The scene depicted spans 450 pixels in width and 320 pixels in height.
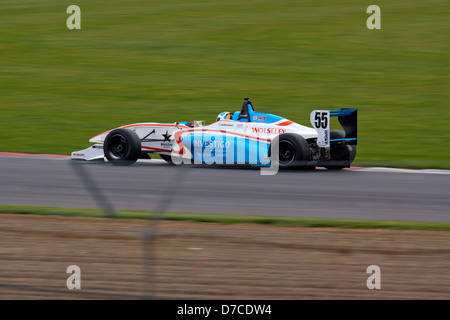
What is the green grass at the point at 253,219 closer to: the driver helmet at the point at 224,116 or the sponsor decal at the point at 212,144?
the sponsor decal at the point at 212,144

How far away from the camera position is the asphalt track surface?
10633 millimetres

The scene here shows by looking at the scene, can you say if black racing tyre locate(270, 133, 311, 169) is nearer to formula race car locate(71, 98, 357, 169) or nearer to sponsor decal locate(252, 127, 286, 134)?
formula race car locate(71, 98, 357, 169)

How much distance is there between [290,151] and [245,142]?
772 mm

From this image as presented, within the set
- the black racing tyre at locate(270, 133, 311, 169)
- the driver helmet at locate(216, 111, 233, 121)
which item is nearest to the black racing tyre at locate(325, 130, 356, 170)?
the black racing tyre at locate(270, 133, 311, 169)

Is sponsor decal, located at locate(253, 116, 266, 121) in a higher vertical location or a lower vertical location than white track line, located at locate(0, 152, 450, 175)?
higher

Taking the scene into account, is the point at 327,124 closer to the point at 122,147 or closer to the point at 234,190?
the point at 234,190

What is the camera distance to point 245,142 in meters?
13.9

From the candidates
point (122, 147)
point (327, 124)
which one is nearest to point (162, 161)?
point (122, 147)

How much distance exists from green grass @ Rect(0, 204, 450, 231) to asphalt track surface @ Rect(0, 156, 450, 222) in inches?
15.2

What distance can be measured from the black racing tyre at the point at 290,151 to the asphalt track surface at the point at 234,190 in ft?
0.72

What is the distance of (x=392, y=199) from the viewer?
11.4 m

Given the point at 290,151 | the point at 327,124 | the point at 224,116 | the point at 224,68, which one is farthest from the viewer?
the point at 224,68

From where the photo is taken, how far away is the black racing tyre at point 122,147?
14656 millimetres

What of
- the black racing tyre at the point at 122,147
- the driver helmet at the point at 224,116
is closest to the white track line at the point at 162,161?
the black racing tyre at the point at 122,147
